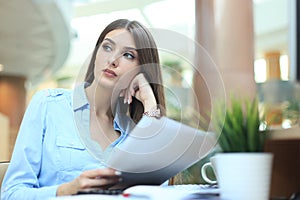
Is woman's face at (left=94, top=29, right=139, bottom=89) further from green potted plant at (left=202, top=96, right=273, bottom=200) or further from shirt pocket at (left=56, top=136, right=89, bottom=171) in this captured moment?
green potted plant at (left=202, top=96, right=273, bottom=200)

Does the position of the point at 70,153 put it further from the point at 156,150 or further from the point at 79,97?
the point at 156,150

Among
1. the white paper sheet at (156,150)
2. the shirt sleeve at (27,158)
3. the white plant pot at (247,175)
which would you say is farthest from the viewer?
the shirt sleeve at (27,158)

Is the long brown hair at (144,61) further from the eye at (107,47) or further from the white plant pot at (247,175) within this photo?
the white plant pot at (247,175)

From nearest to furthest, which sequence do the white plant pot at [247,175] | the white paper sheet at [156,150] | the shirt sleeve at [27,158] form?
the white plant pot at [247,175] → the white paper sheet at [156,150] → the shirt sleeve at [27,158]

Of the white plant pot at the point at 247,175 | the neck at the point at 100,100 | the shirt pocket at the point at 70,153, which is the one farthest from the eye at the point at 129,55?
the white plant pot at the point at 247,175

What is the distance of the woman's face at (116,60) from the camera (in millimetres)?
1299

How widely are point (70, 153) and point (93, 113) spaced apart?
0.44 ft

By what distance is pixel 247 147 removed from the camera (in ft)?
2.80

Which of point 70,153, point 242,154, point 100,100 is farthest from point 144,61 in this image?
point 242,154

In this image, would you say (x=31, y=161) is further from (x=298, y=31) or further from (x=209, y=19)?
(x=209, y=19)

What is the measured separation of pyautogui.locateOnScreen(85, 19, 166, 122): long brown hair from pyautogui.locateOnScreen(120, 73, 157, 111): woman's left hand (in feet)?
0.04

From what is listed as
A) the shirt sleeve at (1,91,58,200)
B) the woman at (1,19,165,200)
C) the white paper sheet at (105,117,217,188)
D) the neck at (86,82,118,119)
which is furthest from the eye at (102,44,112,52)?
the white paper sheet at (105,117,217,188)

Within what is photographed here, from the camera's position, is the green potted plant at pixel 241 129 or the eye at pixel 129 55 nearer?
the green potted plant at pixel 241 129

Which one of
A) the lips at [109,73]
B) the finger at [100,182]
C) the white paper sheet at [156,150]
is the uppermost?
the lips at [109,73]
